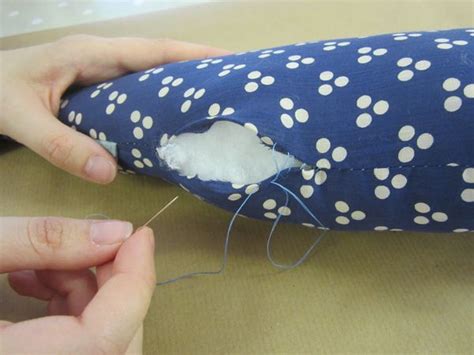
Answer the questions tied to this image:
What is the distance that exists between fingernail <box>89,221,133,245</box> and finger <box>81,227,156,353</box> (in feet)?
0.05

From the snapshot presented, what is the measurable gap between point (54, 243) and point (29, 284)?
137 mm

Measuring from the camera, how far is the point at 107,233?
1.56 feet

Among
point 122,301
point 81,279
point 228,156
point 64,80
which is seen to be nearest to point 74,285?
A: point 81,279

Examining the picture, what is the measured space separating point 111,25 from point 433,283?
3.01 feet

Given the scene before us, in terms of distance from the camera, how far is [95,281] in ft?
1.72

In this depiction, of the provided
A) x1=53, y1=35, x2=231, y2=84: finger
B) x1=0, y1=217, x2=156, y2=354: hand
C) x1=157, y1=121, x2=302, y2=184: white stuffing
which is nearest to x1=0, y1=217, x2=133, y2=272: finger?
x1=0, y1=217, x2=156, y2=354: hand

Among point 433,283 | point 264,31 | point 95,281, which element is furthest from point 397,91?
point 264,31

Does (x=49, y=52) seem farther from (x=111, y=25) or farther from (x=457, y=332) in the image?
(x=457, y=332)

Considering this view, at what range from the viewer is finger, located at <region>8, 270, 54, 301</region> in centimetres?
54

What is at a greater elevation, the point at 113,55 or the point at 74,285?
the point at 113,55

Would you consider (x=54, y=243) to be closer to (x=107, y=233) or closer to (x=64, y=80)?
(x=107, y=233)

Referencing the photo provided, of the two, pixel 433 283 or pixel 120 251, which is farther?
pixel 433 283

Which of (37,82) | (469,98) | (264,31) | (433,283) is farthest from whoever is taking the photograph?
(264,31)

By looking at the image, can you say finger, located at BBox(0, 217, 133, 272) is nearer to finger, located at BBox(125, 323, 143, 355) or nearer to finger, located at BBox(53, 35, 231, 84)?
finger, located at BBox(125, 323, 143, 355)
